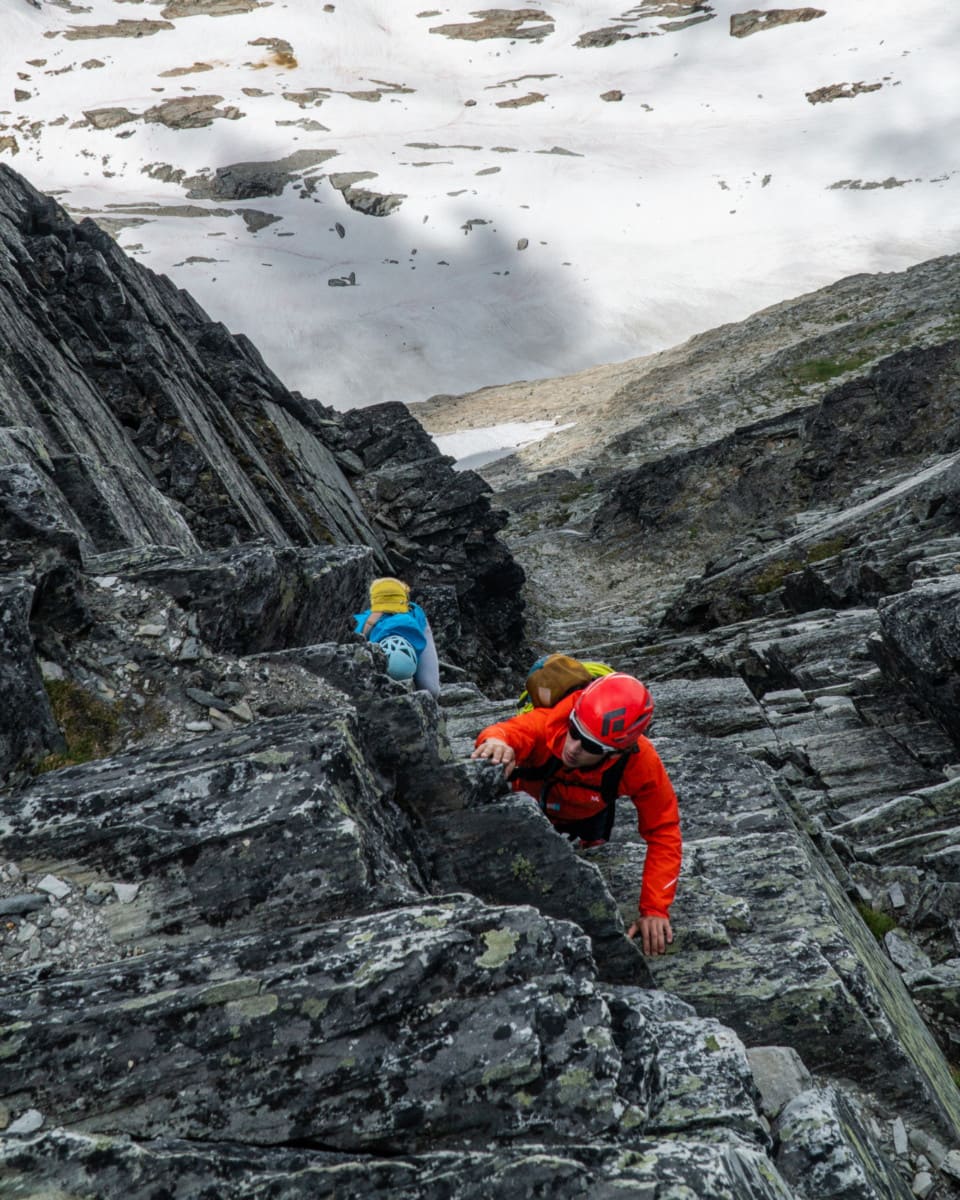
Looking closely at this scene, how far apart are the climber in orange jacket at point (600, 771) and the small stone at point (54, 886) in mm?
3472

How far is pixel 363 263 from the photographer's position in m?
120

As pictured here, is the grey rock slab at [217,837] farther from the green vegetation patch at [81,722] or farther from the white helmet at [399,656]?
the white helmet at [399,656]

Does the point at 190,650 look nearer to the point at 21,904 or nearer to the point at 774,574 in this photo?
the point at 21,904

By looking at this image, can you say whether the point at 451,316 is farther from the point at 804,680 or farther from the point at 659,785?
the point at 659,785

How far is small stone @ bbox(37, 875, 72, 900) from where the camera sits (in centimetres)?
527

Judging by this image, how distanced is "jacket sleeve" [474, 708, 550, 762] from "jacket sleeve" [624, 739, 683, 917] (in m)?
0.93

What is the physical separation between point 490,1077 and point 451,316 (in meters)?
119

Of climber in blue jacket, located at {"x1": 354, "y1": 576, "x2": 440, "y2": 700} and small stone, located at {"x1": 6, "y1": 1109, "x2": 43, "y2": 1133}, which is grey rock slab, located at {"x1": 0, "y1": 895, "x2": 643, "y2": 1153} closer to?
small stone, located at {"x1": 6, "y1": 1109, "x2": 43, "y2": 1133}

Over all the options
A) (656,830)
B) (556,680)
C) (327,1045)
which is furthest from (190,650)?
(656,830)

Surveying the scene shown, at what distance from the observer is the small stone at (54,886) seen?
5.27 m

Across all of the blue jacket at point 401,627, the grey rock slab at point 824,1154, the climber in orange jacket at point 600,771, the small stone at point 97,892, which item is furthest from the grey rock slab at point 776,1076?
the blue jacket at point 401,627

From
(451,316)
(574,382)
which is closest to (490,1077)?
(574,382)

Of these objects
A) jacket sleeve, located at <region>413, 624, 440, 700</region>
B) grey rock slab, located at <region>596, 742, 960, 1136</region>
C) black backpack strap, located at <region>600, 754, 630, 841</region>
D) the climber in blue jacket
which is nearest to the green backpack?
black backpack strap, located at <region>600, 754, 630, 841</region>

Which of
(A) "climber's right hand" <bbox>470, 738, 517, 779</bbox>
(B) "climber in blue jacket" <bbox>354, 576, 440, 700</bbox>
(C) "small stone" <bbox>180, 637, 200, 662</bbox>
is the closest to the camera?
(A) "climber's right hand" <bbox>470, 738, 517, 779</bbox>
